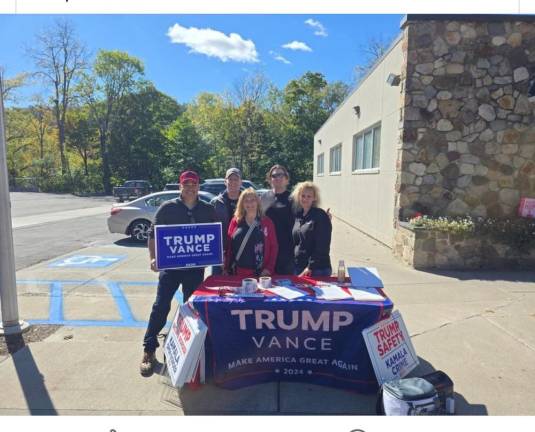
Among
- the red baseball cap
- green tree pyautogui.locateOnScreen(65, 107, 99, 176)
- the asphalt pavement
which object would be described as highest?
green tree pyautogui.locateOnScreen(65, 107, 99, 176)

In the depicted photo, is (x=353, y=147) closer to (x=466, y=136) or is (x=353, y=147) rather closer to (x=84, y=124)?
(x=466, y=136)

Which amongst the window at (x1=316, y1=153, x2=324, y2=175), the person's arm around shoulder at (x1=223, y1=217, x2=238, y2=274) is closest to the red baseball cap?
the person's arm around shoulder at (x1=223, y1=217, x2=238, y2=274)

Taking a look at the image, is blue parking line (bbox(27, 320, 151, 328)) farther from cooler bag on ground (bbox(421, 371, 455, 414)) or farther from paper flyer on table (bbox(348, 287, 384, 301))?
cooler bag on ground (bbox(421, 371, 455, 414))

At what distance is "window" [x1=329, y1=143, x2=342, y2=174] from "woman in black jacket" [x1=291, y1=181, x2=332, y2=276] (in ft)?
44.5

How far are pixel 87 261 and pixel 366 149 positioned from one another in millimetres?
8365

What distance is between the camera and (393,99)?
8.91 meters

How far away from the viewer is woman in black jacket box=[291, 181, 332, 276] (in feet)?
13.2

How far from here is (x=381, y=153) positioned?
9.82 m

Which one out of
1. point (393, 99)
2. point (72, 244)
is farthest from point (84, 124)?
point (393, 99)

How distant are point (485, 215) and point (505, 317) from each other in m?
3.69

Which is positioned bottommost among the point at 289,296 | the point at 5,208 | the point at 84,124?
the point at 289,296

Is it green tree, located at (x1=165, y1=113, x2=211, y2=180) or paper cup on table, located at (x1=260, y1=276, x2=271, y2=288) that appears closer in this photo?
paper cup on table, located at (x1=260, y1=276, x2=271, y2=288)

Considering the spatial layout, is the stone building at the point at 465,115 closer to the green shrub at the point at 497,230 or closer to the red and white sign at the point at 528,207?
the red and white sign at the point at 528,207

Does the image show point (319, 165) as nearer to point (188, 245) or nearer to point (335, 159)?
point (335, 159)
